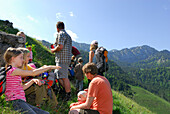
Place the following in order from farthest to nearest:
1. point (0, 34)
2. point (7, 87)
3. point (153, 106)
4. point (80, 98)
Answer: point (153, 106) < point (0, 34) < point (80, 98) < point (7, 87)

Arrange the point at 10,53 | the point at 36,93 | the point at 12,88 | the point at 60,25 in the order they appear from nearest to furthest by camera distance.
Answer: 1. the point at 12,88
2. the point at 10,53
3. the point at 36,93
4. the point at 60,25

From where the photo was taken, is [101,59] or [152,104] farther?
[152,104]

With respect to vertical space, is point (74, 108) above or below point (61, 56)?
below

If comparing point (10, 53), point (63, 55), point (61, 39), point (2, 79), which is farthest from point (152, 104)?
point (2, 79)

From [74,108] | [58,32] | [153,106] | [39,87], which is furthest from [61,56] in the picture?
[153,106]

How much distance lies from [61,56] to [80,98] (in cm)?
168

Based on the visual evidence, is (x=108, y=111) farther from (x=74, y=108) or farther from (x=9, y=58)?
(x=9, y=58)

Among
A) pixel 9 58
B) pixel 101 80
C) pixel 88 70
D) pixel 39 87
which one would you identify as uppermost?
pixel 9 58

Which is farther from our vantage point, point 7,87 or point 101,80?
point 101,80

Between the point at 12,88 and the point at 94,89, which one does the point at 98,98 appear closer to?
the point at 94,89

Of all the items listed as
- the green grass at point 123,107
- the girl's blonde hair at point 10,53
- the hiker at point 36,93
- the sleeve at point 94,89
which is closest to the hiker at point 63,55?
the hiker at point 36,93

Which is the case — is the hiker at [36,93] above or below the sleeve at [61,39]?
below

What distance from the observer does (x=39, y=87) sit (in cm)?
335

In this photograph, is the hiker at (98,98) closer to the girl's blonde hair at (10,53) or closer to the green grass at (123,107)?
the girl's blonde hair at (10,53)
